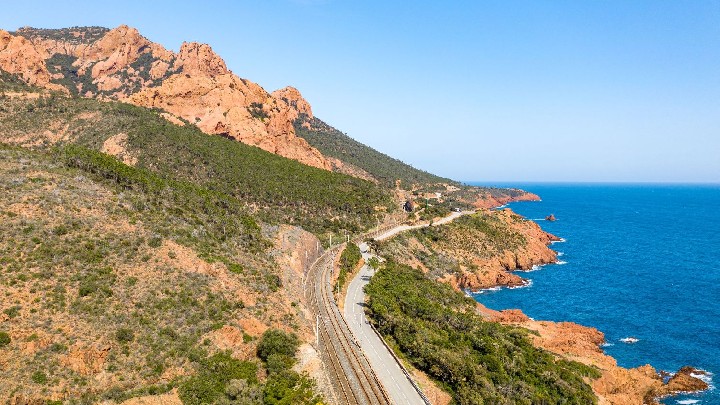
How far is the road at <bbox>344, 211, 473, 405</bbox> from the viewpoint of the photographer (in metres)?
33.2

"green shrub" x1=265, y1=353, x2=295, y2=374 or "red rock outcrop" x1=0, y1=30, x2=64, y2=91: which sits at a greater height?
"red rock outcrop" x1=0, y1=30, x2=64, y2=91

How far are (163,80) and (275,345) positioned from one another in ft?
476

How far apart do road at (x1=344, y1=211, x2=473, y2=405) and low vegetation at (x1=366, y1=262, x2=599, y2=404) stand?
1.61 m

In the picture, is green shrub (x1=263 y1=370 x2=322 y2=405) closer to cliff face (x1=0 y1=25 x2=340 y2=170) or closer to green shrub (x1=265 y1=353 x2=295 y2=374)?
green shrub (x1=265 y1=353 x2=295 y2=374)

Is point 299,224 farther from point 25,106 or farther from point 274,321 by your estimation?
point 25,106

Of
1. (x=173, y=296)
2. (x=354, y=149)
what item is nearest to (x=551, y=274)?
(x=173, y=296)

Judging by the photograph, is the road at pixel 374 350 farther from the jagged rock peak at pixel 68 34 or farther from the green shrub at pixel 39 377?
the jagged rock peak at pixel 68 34

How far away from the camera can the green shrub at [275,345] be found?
35344mm

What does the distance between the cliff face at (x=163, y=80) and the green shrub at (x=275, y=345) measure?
3450 inches

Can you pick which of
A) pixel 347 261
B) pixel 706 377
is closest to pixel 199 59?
pixel 347 261

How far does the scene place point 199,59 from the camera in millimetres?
160250

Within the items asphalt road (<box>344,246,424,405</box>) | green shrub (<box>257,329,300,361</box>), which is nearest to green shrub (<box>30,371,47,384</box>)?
green shrub (<box>257,329,300,361</box>)

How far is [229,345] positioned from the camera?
116ft

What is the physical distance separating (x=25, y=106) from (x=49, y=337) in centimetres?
8075
